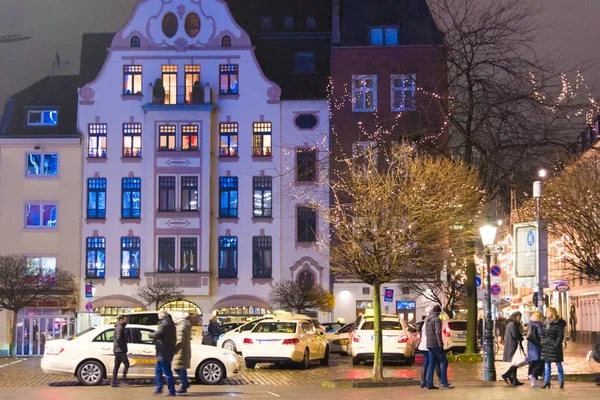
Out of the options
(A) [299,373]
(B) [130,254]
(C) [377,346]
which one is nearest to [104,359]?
(C) [377,346]

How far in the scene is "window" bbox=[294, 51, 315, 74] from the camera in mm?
67125

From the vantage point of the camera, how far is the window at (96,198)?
214 ft

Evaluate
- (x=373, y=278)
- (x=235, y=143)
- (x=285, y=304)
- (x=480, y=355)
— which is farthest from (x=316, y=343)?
(x=235, y=143)

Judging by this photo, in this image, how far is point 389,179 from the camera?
2997 centimetres

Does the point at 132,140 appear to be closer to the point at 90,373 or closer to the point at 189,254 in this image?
the point at 189,254

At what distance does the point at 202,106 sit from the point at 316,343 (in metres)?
29.8

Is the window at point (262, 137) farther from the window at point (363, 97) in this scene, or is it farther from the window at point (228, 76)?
the window at point (363, 97)

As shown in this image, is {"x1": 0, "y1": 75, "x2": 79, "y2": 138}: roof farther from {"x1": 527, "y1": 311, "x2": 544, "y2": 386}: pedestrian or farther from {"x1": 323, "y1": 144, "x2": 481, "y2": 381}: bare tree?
{"x1": 527, "y1": 311, "x2": 544, "y2": 386}: pedestrian

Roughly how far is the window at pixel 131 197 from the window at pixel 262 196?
6.60 meters

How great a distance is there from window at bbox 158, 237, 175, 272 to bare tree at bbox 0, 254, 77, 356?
16.5 feet

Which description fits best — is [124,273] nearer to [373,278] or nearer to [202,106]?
[202,106]

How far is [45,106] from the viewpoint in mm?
67312

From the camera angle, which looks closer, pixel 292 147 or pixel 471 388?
pixel 471 388

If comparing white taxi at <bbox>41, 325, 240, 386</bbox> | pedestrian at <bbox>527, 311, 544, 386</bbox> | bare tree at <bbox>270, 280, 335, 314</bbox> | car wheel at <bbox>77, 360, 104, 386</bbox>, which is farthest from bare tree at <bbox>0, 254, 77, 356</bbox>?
pedestrian at <bbox>527, 311, 544, 386</bbox>
